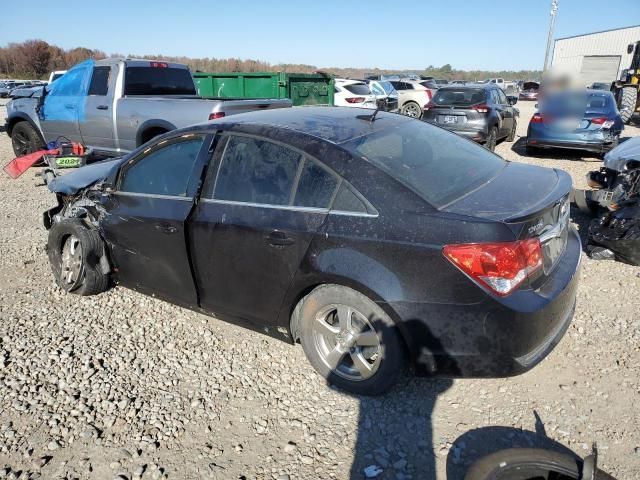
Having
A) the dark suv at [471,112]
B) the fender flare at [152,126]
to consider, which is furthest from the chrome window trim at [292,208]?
the dark suv at [471,112]

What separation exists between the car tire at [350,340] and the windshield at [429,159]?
72 centimetres

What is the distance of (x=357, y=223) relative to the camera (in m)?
2.54

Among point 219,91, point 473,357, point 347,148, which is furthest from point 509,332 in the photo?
point 219,91

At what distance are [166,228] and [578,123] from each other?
9131 mm

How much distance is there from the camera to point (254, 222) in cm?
288

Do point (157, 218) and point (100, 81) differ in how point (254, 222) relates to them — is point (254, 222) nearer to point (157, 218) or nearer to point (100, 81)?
→ point (157, 218)

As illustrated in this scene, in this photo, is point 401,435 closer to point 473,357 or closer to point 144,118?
point 473,357

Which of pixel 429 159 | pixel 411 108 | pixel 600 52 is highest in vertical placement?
pixel 600 52

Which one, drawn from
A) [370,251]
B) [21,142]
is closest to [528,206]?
[370,251]

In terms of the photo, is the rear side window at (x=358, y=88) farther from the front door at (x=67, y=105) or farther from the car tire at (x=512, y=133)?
the front door at (x=67, y=105)

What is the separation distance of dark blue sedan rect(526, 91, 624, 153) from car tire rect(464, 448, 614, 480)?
8.97m

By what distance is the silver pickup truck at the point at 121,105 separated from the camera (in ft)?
21.7

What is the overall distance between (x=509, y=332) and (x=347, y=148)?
134 cm

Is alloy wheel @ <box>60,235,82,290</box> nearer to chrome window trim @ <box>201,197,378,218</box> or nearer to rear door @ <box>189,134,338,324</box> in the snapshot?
rear door @ <box>189,134,338,324</box>
